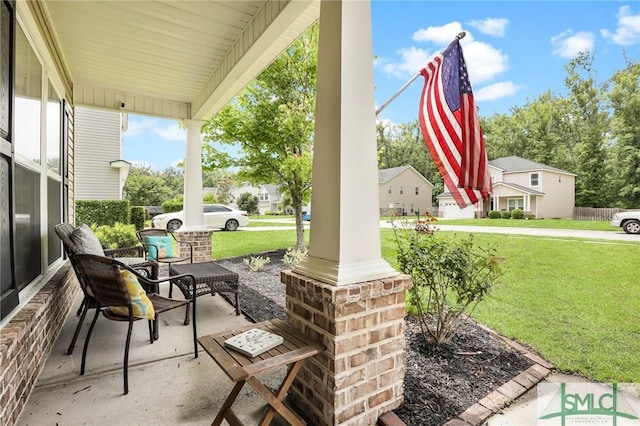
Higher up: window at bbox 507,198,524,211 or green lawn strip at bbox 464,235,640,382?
window at bbox 507,198,524,211

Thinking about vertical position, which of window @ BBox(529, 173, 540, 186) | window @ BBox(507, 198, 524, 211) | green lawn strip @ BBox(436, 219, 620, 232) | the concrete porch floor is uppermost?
window @ BBox(529, 173, 540, 186)

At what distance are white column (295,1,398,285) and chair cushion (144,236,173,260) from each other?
3.63 meters

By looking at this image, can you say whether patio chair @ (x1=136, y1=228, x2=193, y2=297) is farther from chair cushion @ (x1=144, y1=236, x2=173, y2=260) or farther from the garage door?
the garage door

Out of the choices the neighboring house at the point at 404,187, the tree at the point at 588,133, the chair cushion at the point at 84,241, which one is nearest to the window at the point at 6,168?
the chair cushion at the point at 84,241

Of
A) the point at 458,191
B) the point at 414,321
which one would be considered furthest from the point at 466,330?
the point at 458,191

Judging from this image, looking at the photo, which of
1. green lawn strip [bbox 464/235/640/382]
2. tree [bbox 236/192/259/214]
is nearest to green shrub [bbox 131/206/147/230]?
green lawn strip [bbox 464/235/640/382]

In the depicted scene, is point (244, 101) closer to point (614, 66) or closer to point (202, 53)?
point (202, 53)

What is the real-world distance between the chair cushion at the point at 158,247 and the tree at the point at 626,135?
8.94 metres

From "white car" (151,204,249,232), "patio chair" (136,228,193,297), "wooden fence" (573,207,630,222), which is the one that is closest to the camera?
"patio chair" (136,228,193,297)

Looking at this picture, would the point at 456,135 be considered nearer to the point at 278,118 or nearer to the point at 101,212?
the point at 278,118

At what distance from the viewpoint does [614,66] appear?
6.58m

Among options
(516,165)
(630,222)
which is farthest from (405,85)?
(516,165)

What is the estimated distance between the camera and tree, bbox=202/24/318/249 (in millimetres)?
6469

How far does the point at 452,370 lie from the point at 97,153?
12.6m
